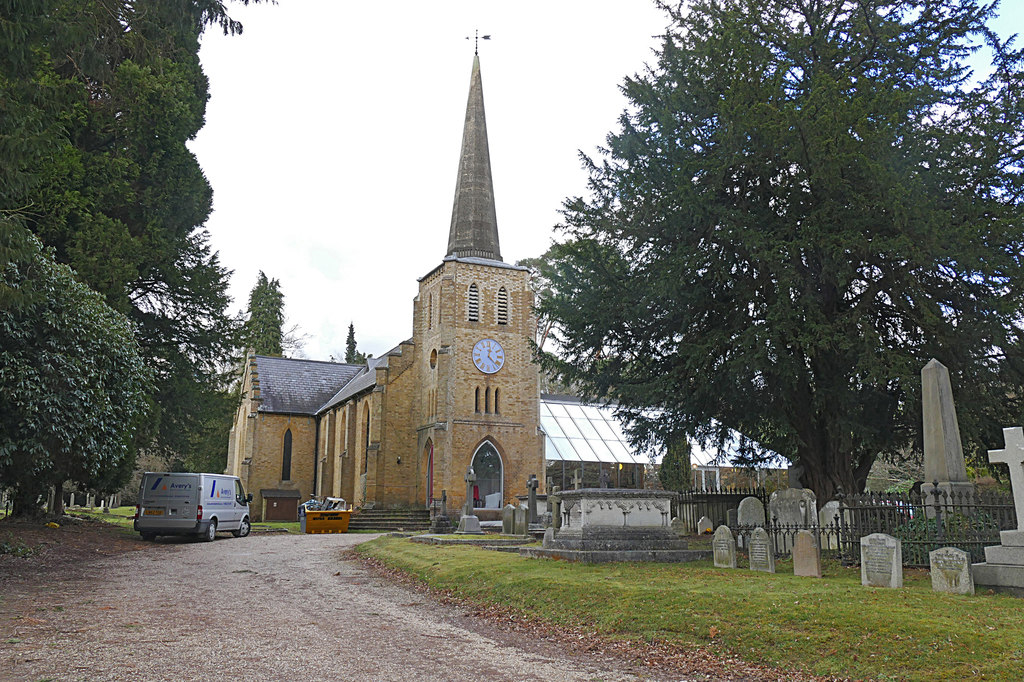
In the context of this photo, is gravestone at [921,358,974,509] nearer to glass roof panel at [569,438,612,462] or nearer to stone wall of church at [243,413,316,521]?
glass roof panel at [569,438,612,462]

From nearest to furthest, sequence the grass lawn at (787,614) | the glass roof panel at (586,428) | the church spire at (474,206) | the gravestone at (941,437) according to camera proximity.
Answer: the grass lawn at (787,614)
the gravestone at (941,437)
the glass roof panel at (586,428)
the church spire at (474,206)

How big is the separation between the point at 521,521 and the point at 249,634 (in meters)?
14.4

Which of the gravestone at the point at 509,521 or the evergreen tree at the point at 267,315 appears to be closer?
the gravestone at the point at 509,521

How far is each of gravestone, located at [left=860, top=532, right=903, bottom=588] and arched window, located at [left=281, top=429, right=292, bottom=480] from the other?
40.8m

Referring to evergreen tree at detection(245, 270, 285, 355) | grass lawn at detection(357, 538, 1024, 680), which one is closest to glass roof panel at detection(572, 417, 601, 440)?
grass lawn at detection(357, 538, 1024, 680)

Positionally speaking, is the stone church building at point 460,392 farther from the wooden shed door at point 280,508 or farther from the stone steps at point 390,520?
the stone steps at point 390,520

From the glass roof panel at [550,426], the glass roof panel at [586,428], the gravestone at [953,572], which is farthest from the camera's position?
the glass roof panel at [586,428]

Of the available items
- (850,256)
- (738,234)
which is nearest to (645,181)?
(738,234)

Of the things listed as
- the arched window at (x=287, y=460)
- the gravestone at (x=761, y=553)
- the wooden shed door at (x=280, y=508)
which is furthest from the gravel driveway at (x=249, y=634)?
the arched window at (x=287, y=460)

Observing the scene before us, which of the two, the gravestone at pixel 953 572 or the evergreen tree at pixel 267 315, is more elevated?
the evergreen tree at pixel 267 315

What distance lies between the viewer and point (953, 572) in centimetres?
945

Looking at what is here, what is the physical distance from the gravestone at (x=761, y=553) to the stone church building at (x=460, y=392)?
2387cm

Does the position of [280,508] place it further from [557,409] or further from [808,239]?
[808,239]

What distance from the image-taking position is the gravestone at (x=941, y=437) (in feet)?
41.5
